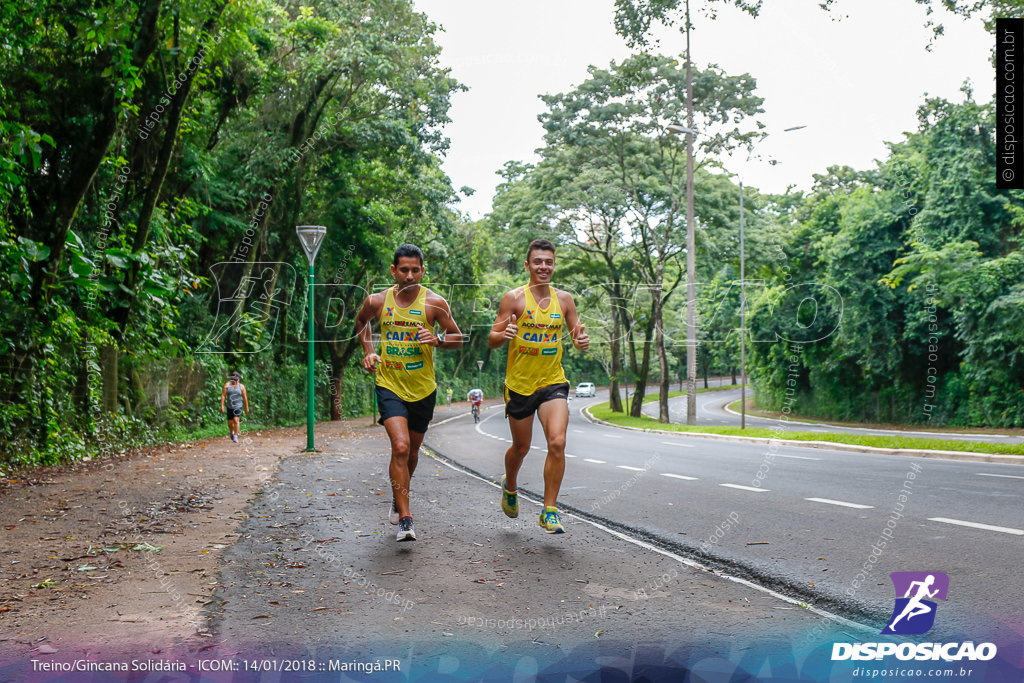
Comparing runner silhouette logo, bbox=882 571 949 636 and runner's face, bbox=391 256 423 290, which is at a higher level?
runner's face, bbox=391 256 423 290

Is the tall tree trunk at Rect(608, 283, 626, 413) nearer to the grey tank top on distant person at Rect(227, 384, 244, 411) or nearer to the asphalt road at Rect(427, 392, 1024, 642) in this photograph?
the grey tank top on distant person at Rect(227, 384, 244, 411)

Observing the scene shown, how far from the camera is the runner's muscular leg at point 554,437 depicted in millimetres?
5992

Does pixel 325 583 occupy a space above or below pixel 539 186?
below

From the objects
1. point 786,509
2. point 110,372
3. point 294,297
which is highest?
point 294,297

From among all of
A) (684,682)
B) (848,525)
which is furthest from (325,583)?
(848,525)

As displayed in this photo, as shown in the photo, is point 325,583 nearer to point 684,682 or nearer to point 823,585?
point 684,682

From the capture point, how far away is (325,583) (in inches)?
188

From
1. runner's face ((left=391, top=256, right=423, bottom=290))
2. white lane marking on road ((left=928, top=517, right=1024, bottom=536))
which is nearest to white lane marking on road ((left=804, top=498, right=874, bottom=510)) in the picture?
white lane marking on road ((left=928, top=517, right=1024, bottom=536))

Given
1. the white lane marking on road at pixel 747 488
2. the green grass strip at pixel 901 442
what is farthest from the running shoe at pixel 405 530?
the green grass strip at pixel 901 442

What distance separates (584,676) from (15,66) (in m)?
11.5

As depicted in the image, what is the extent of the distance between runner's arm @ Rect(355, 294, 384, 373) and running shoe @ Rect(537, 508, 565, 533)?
168 centimetres

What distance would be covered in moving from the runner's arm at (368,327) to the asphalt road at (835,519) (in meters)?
2.56

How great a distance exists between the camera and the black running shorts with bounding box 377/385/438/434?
6020mm

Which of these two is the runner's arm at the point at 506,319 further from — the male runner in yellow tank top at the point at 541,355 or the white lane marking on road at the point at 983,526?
the white lane marking on road at the point at 983,526
